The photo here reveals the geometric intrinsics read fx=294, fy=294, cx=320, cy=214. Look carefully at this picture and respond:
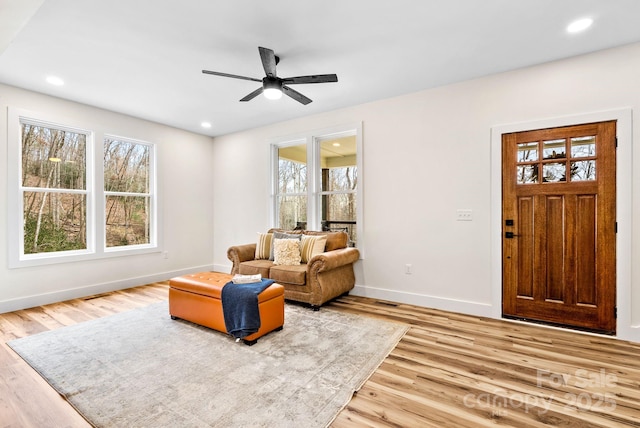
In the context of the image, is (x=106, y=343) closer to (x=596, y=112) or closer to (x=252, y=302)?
(x=252, y=302)

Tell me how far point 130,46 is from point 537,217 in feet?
15.1

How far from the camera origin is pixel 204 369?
2.32m

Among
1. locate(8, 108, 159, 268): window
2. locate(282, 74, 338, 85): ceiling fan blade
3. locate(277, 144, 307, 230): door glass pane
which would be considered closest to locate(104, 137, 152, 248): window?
locate(8, 108, 159, 268): window

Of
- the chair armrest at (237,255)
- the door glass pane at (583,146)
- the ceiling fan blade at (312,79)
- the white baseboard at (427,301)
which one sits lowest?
the white baseboard at (427,301)

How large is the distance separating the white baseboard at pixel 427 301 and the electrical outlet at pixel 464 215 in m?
1.02

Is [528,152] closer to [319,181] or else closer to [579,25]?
[579,25]

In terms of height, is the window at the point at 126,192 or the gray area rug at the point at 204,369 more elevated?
the window at the point at 126,192

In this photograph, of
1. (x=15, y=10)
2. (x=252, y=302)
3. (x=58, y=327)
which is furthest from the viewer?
(x=58, y=327)

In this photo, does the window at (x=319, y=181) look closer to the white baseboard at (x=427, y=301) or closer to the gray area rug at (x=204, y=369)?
the white baseboard at (x=427, y=301)

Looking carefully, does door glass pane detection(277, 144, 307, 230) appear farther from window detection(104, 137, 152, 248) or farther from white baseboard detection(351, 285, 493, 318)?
window detection(104, 137, 152, 248)

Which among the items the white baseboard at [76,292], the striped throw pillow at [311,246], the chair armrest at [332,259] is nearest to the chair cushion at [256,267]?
the striped throw pillow at [311,246]

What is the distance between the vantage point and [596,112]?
9.78 feet

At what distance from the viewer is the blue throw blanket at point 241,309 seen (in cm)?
271

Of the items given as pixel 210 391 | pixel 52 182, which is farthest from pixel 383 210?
pixel 52 182
